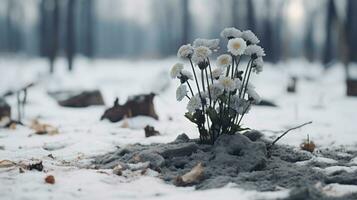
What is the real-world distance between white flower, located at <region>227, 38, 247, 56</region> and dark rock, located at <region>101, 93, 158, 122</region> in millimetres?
2950

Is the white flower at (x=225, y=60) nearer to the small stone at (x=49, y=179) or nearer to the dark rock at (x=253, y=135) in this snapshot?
the dark rock at (x=253, y=135)

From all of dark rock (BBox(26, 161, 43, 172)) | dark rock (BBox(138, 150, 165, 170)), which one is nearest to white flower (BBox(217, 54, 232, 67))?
dark rock (BBox(138, 150, 165, 170))

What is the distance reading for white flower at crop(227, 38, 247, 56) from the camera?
406cm

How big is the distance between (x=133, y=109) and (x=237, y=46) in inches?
122

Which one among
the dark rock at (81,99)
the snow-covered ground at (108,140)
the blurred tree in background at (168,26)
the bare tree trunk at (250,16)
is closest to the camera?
the snow-covered ground at (108,140)

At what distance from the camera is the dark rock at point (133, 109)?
22.7 feet

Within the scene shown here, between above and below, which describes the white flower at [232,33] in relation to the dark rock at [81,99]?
above

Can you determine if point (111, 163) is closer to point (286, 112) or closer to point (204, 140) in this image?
point (204, 140)

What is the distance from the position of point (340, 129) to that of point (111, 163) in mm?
3203

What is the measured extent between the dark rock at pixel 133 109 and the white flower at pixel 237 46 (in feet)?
9.68

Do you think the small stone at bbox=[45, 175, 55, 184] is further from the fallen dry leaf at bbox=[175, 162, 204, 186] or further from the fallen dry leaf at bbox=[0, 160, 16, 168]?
the fallen dry leaf at bbox=[175, 162, 204, 186]

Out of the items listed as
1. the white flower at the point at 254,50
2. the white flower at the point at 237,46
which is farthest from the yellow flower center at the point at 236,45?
the white flower at the point at 254,50

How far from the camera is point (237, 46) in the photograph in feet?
13.4

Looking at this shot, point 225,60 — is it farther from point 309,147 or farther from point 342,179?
point 342,179
